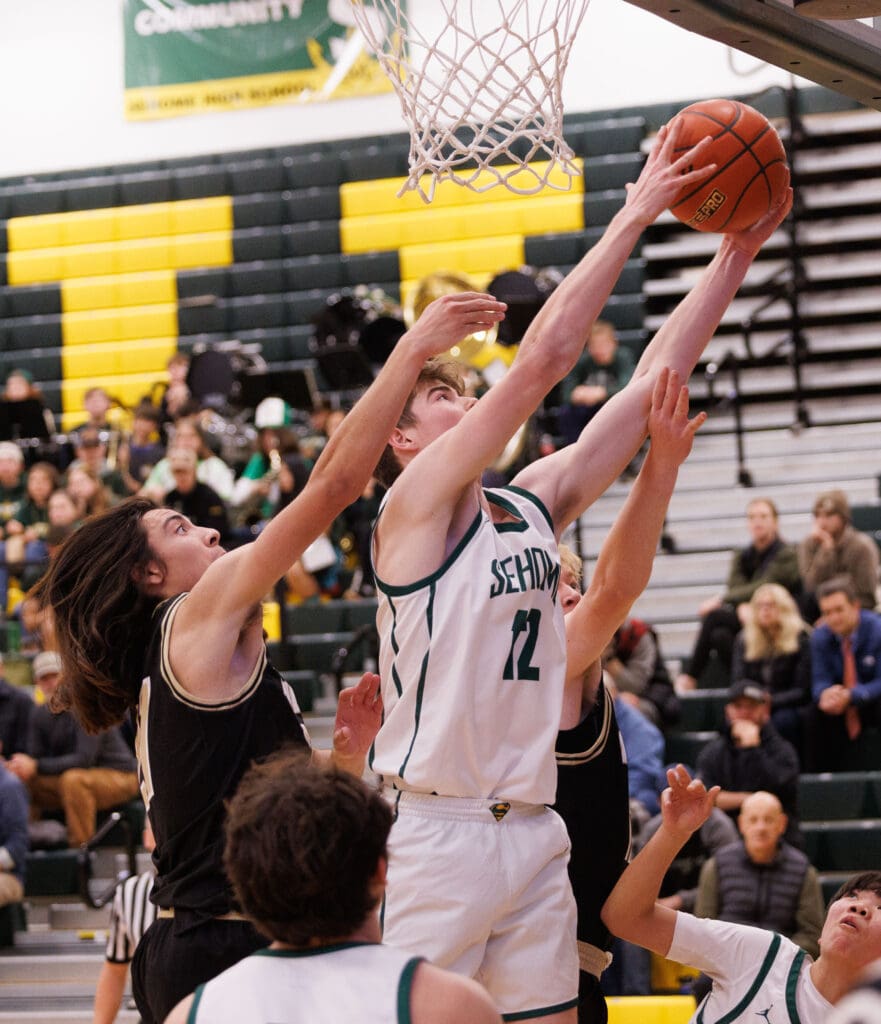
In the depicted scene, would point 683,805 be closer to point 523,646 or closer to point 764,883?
point 523,646

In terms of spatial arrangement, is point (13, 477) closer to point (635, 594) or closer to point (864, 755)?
point (864, 755)

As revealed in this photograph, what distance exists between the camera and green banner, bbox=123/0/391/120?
568 inches

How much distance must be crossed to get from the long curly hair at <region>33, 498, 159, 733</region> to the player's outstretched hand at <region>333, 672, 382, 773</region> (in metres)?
0.43

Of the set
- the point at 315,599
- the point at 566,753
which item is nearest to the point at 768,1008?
the point at 566,753

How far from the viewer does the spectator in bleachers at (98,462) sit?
1166cm

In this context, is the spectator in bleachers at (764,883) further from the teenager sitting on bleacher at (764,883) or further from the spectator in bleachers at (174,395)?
the spectator in bleachers at (174,395)

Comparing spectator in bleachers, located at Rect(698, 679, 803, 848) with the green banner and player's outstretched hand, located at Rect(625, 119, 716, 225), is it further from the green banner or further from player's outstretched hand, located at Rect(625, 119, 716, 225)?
the green banner

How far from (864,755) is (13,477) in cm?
692

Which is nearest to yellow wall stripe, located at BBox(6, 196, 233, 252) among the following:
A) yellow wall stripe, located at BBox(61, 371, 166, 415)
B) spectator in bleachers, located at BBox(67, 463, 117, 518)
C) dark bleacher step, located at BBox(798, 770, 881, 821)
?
yellow wall stripe, located at BBox(61, 371, 166, 415)

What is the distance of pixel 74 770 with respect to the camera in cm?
795

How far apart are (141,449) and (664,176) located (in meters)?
9.30

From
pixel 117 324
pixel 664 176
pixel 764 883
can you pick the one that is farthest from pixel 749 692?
pixel 117 324

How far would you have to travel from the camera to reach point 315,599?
997cm

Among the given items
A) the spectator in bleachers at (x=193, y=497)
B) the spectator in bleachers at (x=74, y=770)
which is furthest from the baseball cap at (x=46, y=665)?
the spectator in bleachers at (x=193, y=497)
